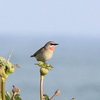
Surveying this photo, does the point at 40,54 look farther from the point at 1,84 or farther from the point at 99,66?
the point at 99,66

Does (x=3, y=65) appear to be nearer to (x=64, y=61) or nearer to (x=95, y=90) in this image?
(x=95, y=90)

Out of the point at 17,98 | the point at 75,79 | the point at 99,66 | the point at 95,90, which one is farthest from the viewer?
the point at 99,66

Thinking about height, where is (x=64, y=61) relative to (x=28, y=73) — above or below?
above

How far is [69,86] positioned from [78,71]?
1924cm

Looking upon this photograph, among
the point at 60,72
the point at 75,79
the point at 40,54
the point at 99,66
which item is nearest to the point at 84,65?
the point at 99,66

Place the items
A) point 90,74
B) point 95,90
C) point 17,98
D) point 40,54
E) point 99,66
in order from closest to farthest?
1. point 17,98
2. point 40,54
3. point 95,90
4. point 90,74
5. point 99,66

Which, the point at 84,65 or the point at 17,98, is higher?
the point at 84,65

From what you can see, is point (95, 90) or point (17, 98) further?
point (95, 90)

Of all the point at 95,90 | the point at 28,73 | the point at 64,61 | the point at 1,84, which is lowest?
the point at 1,84

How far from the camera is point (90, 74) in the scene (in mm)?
112562

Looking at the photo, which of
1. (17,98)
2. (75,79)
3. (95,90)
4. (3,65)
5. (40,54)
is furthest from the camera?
(75,79)

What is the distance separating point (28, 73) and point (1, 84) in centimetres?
10110

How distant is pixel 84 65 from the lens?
4857 inches

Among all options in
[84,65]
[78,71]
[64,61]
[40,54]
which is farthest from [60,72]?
[40,54]
